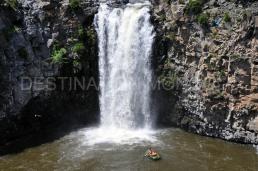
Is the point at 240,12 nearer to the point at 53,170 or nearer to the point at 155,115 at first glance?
the point at 155,115

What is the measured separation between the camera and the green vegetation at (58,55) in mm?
30797

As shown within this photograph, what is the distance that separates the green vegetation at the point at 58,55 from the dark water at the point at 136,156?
5546 mm

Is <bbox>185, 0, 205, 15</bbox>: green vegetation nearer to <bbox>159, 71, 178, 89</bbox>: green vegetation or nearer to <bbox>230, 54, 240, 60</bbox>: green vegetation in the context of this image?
<bbox>230, 54, 240, 60</bbox>: green vegetation

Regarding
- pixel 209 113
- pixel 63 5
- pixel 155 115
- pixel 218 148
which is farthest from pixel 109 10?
pixel 218 148

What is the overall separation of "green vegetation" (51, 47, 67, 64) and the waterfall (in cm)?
290

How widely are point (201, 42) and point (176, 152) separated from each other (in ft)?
25.2

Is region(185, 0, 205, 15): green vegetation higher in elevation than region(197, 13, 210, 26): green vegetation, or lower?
higher

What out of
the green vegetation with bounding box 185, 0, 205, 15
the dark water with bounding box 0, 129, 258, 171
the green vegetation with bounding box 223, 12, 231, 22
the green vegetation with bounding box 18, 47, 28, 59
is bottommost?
the dark water with bounding box 0, 129, 258, 171

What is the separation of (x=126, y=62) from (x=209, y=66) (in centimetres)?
630

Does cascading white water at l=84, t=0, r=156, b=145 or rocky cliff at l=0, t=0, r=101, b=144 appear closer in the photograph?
rocky cliff at l=0, t=0, r=101, b=144

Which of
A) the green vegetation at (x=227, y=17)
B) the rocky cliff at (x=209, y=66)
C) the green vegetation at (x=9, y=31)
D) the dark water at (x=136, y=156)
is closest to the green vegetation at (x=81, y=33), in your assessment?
the green vegetation at (x=9, y=31)

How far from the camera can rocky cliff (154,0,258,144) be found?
2781 cm

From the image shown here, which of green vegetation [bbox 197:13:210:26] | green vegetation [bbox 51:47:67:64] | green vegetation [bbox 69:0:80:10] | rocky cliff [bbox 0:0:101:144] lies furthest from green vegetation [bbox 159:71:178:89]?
green vegetation [bbox 69:0:80:10]

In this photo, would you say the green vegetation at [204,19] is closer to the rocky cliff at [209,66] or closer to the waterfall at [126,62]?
the rocky cliff at [209,66]
